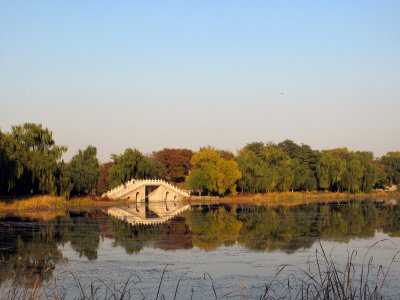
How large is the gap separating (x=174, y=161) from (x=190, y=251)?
55144 millimetres

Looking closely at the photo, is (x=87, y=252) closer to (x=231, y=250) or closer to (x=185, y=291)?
(x=231, y=250)

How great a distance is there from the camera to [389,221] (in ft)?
87.5

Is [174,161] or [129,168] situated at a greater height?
[174,161]

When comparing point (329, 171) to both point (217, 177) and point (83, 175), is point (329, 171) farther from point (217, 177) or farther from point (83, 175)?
point (83, 175)

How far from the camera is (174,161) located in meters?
72.2

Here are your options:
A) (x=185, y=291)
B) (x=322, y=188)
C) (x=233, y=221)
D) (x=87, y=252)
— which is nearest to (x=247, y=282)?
(x=185, y=291)

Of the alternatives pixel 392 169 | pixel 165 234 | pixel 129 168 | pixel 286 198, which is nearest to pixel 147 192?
pixel 129 168

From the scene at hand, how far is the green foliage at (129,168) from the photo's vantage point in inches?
1964

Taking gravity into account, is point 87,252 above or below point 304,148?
below

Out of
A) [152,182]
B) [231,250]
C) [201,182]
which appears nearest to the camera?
[231,250]

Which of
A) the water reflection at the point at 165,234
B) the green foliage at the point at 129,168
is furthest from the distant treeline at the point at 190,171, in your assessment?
the water reflection at the point at 165,234

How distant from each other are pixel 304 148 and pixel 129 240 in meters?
47.6

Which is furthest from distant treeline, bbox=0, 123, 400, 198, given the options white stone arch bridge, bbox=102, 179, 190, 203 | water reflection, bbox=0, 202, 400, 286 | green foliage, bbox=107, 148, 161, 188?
water reflection, bbox=0, 202, 400, 286

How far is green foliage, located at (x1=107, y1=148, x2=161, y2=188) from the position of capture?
1964 inches
